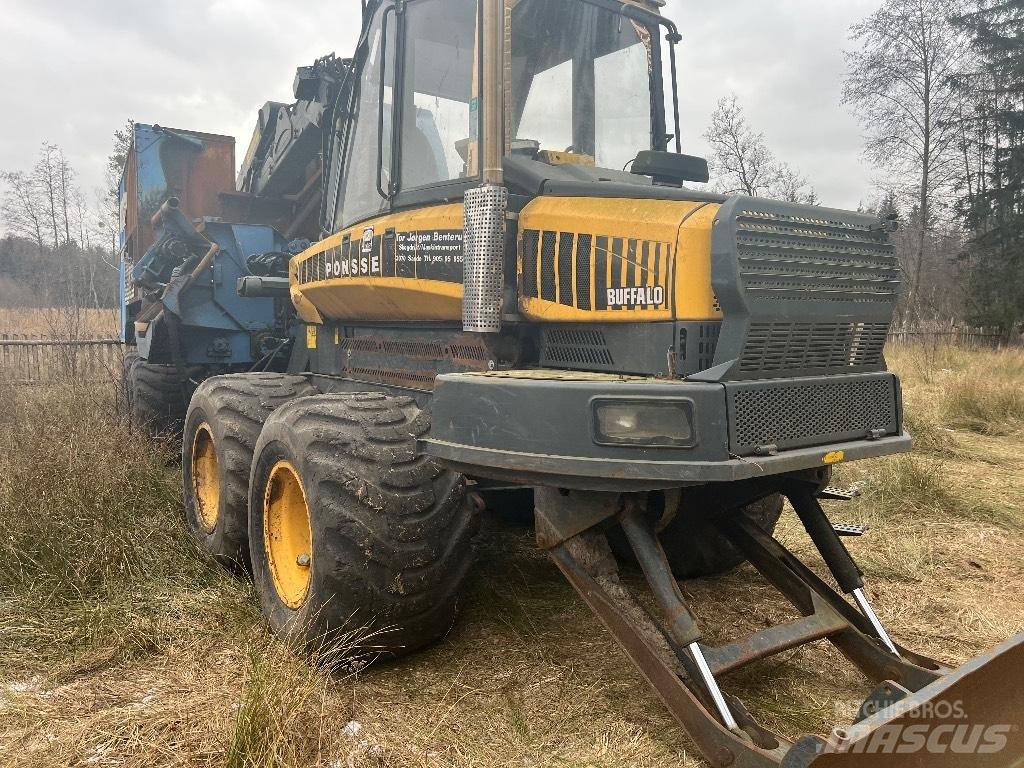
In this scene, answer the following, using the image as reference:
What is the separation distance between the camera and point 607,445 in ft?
9.14

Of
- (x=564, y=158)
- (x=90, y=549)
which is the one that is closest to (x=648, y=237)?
(x=564, y=158)

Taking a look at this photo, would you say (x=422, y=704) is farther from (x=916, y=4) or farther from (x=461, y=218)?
(x=916, y=4)

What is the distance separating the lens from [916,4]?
2344cm

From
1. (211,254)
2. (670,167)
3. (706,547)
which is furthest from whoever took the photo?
(211,254)

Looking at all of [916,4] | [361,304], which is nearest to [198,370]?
[361,304]

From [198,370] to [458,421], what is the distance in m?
5.12

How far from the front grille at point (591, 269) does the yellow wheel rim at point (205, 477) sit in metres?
2.71

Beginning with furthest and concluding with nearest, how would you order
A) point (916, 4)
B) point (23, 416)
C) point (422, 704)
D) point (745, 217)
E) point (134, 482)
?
1. point (916, 4)
2. point (23, 416)
3. point (134, 482)
4. point (422, 704)
5. point (745, 217)

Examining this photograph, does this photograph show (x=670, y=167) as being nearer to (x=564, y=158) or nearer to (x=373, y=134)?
(x=564, y=158)

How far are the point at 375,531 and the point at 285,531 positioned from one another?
951 millimetres

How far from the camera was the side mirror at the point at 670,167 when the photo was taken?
3.92m

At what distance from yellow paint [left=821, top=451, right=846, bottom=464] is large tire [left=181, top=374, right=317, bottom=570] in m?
2.62

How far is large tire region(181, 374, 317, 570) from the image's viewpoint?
4.43 metres

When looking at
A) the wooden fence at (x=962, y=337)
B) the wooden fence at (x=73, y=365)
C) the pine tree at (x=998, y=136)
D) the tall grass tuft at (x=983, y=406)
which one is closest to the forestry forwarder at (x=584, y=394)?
the wooden fence at (x=73, y=365)
